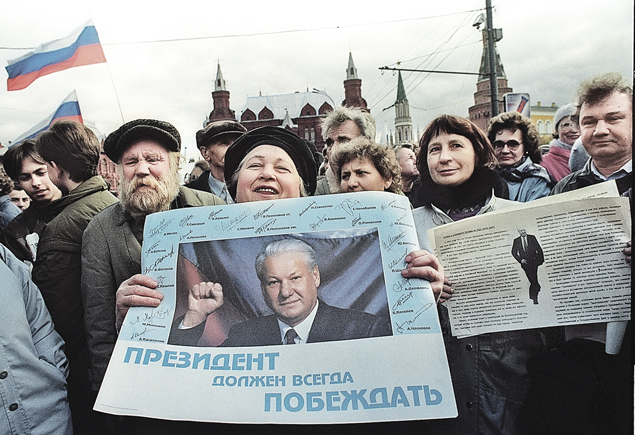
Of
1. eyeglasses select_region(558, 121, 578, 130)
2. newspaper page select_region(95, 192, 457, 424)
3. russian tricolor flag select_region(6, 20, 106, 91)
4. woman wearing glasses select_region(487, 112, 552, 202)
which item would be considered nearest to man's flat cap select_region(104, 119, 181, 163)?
newspaper page select_region(95, 192, 457, 424)

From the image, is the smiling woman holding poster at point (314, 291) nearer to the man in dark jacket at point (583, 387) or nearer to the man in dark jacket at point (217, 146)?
the man in dark jacket at point (583, 387)

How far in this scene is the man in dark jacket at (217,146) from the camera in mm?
3875

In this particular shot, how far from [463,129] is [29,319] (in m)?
2.09

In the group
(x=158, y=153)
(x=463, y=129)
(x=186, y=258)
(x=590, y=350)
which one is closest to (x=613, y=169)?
(x=463, y=129)

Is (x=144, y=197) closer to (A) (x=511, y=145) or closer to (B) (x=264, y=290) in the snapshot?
(B) (x=264, y=290)

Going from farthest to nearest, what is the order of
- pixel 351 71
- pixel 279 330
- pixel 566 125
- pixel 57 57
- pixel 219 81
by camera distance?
pixel 566 125 → pixel 351 71 → pixel 219 81 → pixel 57 57 → pixel 279 330

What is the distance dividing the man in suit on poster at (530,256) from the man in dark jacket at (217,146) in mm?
2678

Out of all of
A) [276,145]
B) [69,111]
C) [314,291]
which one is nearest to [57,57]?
[69,111]

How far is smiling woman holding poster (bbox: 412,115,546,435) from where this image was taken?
70.9 inches

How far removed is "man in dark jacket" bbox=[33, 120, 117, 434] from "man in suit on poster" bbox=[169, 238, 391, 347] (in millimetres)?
909

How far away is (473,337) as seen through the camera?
6.18 feet

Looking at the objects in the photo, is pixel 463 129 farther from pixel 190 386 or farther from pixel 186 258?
pixel 190 386

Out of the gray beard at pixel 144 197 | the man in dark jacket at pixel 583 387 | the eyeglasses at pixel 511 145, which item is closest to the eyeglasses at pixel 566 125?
the eyeglasses at pixel 511 145

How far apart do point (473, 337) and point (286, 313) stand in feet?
3.01
